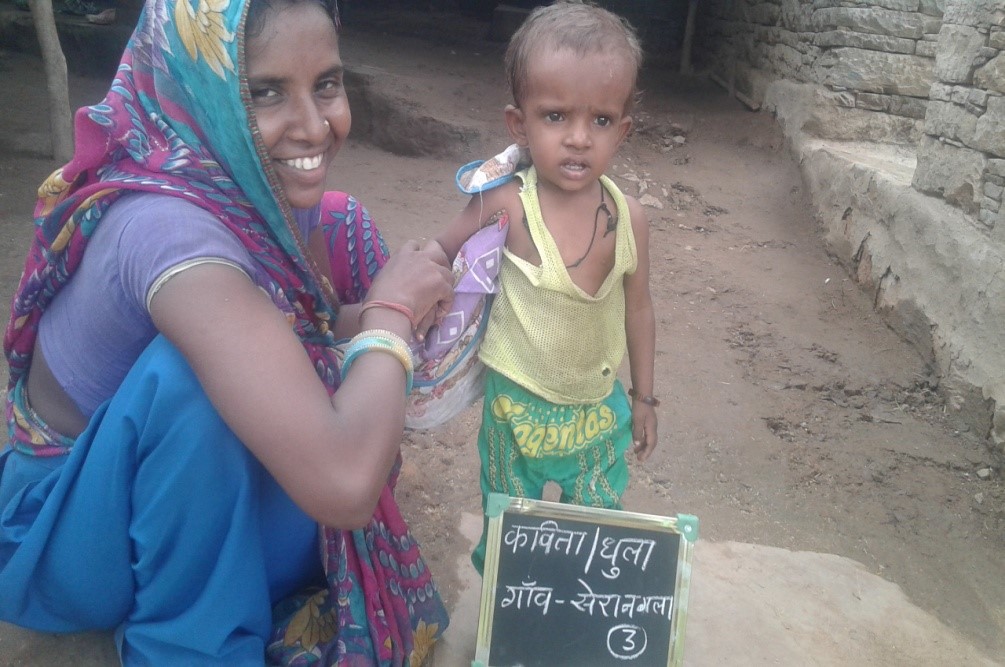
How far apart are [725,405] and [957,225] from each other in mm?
1338

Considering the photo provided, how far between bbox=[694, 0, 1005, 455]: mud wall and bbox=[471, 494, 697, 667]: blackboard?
2.16 metres

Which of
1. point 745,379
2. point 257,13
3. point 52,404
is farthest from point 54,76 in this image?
point 745,379

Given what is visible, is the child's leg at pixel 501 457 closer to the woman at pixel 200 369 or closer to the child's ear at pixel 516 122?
the woman at pixel 200 369

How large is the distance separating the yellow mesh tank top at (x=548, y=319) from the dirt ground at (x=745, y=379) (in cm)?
82

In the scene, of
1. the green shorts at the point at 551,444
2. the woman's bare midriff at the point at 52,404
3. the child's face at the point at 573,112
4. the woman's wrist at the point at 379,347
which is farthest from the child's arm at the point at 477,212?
the woman's bare midriff at the point at 52,404

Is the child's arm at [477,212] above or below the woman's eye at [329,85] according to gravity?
below

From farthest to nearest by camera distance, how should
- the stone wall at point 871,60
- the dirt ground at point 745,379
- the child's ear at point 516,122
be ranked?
the stone wall at point 871,60
the dirt ground at point 745,379
the child's ear at point 516,122

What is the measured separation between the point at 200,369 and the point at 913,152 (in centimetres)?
510

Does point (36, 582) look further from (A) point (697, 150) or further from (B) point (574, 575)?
(A) point (697, 150)

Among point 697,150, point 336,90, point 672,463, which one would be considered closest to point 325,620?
point 336,90

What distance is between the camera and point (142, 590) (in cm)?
157

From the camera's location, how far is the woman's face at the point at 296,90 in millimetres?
1529

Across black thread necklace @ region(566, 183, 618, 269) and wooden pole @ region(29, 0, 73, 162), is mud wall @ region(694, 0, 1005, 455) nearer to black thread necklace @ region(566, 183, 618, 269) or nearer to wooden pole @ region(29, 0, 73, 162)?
black thread necklace @ region(566, 183, 618, 269)

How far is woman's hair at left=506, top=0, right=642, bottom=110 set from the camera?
1.76 m
